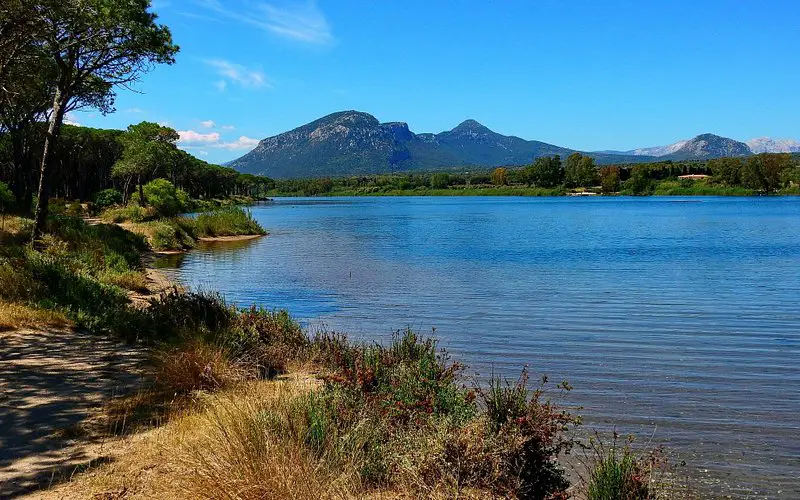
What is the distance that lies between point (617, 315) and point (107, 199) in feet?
190

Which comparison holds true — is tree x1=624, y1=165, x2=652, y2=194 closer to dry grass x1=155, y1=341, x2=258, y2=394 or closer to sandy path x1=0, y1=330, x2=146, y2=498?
dry grass x1=155, y1=341, x2=258, y2=394

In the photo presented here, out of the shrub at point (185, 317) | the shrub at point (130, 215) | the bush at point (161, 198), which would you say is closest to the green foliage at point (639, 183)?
the bush at point (161, 198)

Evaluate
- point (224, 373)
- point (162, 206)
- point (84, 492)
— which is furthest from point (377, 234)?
point (84, 492)

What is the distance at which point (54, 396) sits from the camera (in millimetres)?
7586

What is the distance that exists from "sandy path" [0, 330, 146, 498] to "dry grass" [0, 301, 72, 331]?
0.97 ft

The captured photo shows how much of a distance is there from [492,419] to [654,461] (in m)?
1.70

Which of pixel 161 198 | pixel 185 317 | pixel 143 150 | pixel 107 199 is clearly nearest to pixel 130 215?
pixel 161 198

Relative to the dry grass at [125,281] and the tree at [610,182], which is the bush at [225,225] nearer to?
the dry grass at [125,281]

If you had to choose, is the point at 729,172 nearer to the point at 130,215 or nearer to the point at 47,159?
the point at 130,215

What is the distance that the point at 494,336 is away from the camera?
14375mm

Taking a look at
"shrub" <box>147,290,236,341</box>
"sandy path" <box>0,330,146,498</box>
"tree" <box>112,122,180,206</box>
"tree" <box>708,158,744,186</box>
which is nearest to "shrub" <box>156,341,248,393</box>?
"sandy path" <box>0,330,146,498</box>

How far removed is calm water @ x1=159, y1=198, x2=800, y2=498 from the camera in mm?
8523

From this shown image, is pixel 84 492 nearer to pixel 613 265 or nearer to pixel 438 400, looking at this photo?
pixel 438 400

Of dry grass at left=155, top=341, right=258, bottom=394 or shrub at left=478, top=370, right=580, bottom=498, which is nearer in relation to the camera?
shrub at left=478, top=370, right=580, bottom=498
